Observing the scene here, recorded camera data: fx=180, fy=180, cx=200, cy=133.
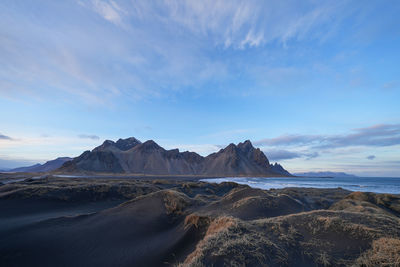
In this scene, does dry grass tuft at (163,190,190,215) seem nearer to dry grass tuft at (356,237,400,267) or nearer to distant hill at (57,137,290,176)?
dry grass tuft at (356,237,400,267)

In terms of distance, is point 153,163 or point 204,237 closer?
point 204,237

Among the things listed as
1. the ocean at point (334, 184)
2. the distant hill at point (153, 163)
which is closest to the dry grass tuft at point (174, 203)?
the ocean at point (334, 184)

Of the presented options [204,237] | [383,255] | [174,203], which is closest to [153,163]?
[174,203]

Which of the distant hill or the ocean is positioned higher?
the distant hill

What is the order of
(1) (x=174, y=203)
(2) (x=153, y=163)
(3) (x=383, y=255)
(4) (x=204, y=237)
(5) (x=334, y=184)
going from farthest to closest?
(2) (x=153, y=163) < (5) (x=334, y=184) < (1) (x=174, y=203) < (4) (x=204, y=237) < (3) (x=383, y=255)

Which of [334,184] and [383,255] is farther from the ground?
[334,184]

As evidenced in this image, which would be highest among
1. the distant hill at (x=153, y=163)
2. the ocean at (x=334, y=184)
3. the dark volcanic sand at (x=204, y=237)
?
the distant hill at (x=153, y=163)

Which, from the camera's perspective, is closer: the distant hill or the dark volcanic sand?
the dark volcanic sand

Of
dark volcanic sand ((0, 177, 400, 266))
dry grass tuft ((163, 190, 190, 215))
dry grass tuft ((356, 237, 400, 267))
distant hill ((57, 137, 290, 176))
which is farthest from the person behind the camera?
distant hill ((57, 137, 290, 176))

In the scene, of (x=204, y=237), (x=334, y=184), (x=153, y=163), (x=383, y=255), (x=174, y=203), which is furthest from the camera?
(x=153, y=163)

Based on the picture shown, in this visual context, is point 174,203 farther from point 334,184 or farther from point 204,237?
point 334,184

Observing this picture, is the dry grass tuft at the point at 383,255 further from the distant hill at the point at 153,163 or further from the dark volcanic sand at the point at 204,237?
the distant hill at the point at 153,163

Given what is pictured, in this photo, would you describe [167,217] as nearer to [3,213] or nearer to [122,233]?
[122,233]

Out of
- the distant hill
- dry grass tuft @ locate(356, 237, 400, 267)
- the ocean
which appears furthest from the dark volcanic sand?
the distant hill
